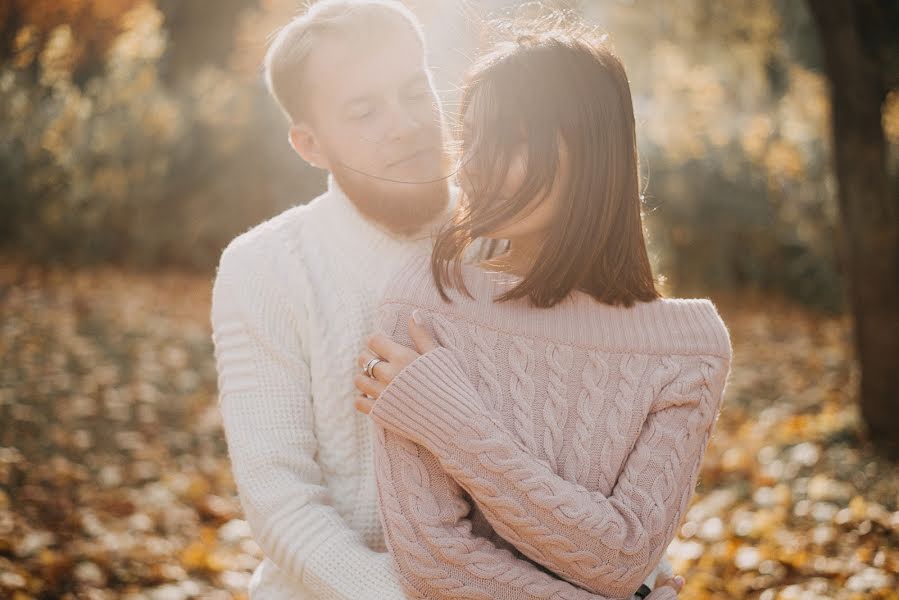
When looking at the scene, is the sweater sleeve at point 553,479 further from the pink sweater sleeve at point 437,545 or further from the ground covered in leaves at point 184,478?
the ground covered in leaves at point 184,478

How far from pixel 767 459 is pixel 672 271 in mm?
5698

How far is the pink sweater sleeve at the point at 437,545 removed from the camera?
1686mm

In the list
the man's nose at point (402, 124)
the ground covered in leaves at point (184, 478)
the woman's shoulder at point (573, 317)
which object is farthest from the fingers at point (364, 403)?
the ground covered in leaves at point (184, 478)

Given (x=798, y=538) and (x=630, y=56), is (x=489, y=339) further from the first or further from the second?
(x=630, y=56)

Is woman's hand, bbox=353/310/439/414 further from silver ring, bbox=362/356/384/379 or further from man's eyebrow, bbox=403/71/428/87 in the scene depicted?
man's eyebrow, bbox=403/71/428/87

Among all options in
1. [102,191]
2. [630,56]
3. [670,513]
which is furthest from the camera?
[630,56]

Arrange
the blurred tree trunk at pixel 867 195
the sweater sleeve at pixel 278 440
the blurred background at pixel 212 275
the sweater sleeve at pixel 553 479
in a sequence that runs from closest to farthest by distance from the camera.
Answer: the sweater sleeve at pixel 553 479
the sweater sleeve at pixel 278 440
the blurred background at pixel 212 275
the blurred tree trunk at pixel 867 195

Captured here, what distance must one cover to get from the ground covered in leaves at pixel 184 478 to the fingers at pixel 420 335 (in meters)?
2.44

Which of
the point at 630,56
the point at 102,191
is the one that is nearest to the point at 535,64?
the point at 102,191

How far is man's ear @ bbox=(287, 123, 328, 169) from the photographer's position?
2250 millimetres

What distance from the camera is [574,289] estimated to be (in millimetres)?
1906

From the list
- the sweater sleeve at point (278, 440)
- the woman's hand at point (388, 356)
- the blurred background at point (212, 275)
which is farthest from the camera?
the blurred background at point (212, 275)

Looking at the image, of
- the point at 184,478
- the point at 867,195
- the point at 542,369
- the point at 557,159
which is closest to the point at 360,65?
the point at 557,159

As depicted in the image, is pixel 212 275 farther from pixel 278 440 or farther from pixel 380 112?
pixel 278 440
